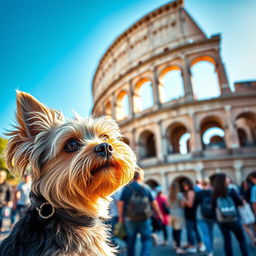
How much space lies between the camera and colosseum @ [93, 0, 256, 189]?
16.9m

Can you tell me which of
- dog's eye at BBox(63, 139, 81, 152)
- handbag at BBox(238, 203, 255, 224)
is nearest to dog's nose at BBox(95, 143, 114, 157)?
dog's eye at BBox(63, 139, 81, 152)

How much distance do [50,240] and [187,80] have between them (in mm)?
19513

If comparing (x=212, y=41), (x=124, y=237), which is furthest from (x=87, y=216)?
(x=212, y=41)

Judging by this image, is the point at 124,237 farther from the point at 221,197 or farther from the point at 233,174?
the point at 233,174

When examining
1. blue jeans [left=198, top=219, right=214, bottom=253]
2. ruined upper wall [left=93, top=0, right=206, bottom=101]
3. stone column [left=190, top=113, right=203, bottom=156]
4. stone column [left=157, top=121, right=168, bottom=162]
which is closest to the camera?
blue jeans [left=198, top=219, right=214, bottom=253]

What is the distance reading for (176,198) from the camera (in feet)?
18.7

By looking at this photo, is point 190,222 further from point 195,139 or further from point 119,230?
point 195,139

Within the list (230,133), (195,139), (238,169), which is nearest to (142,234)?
(195,139)

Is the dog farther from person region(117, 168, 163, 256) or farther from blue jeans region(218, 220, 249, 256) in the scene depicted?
blue jeans region(218, 220, 249, 256)

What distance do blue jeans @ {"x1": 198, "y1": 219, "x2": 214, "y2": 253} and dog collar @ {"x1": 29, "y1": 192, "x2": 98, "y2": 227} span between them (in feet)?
13.0

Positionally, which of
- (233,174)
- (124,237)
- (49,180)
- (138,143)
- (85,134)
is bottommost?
(124,237)

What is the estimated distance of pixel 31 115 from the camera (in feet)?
5.11

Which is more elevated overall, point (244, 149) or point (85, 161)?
point (244, 149)

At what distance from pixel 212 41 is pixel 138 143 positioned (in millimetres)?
11785
